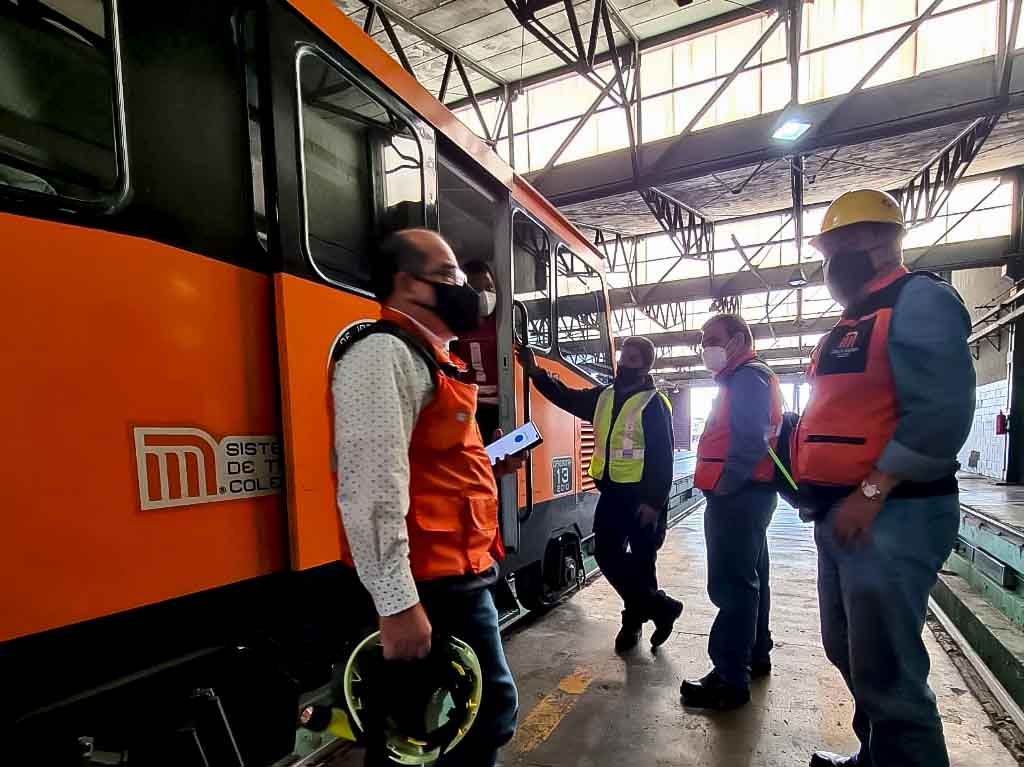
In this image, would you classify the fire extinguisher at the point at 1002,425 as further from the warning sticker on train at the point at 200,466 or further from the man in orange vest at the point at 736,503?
the warning sticker on train at the point at 200,466

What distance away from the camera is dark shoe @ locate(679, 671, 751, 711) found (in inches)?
98.3

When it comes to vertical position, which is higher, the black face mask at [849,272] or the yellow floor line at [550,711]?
the black face mask at [849,272]

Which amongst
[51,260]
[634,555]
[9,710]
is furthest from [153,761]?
[634,555]

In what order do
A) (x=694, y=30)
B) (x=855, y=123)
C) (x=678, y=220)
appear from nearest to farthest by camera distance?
1. (x=855, y=123)
2. (x=694, y=30)
3. (x=678, y=220)

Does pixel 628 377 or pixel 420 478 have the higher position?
pixel 628 377

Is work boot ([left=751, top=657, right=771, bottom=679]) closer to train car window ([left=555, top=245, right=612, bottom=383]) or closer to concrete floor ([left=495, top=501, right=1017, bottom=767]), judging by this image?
concrete floor ([left=495, top=501, right=1017, bottom=767])

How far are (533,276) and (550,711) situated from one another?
2605 mm

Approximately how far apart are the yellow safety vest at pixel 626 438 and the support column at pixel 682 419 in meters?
16.7

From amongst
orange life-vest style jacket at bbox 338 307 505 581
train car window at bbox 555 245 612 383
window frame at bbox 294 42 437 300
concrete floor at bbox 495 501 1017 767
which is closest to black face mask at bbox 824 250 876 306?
orange life-vest style jacket at bbox 338 307 505 581

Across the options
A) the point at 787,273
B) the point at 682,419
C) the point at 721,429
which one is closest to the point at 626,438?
the point at 721,429

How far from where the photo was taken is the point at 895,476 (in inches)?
57.4

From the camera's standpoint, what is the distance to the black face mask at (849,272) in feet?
5.62

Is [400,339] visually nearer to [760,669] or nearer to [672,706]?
[672,706]

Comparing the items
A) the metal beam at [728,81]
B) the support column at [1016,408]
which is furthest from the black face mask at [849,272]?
the support column at [1016,408]
